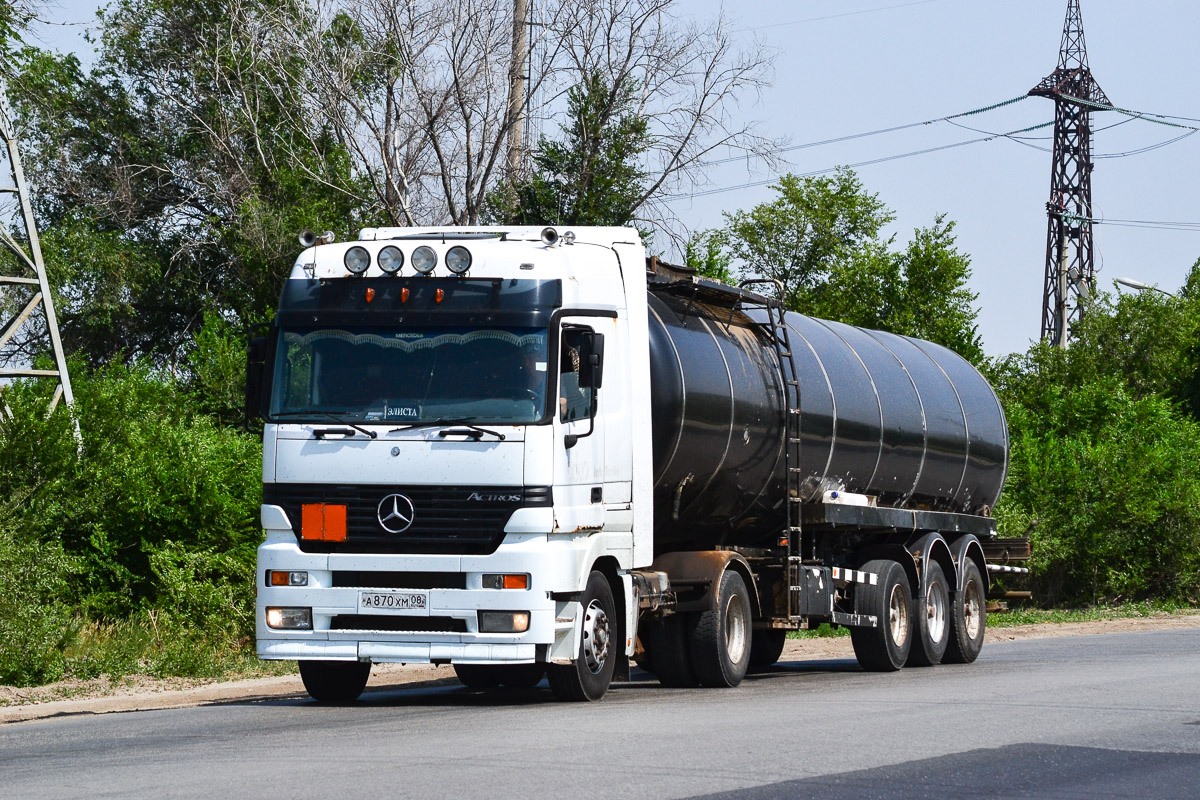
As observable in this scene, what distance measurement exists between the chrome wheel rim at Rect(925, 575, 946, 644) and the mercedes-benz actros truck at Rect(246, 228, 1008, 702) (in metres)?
3.84

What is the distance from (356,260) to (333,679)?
11.3 feet

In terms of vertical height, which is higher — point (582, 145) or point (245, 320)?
point (582, 145)

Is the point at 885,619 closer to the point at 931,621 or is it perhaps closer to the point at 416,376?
the point at 931,621

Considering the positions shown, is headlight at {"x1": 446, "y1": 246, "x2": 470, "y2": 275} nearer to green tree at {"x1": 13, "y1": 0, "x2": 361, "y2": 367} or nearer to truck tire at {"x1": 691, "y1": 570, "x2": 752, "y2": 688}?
truck tire at {"x1": 691, "y1": 570, "x2": 752, "y2": 688}

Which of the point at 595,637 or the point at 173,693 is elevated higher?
the point at 595,637

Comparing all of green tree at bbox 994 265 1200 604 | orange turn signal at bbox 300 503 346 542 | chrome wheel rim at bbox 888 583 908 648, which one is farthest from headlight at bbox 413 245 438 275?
green tree at bbox 994 265 1200 604

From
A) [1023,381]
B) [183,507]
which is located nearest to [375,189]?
[183,507]

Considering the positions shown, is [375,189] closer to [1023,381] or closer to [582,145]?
[582,145]

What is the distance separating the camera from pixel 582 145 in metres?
36.4

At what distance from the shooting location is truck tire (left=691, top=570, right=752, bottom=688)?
14.2 m

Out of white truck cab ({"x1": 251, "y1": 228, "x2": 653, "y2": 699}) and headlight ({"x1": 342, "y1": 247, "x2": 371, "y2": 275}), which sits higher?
headlight ({"x1": 342, "y1": 247, "x2": 371, "y2": 275})

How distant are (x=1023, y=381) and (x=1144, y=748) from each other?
39.8 meters

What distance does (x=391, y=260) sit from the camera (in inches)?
494

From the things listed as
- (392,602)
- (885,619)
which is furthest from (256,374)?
(885,619)
